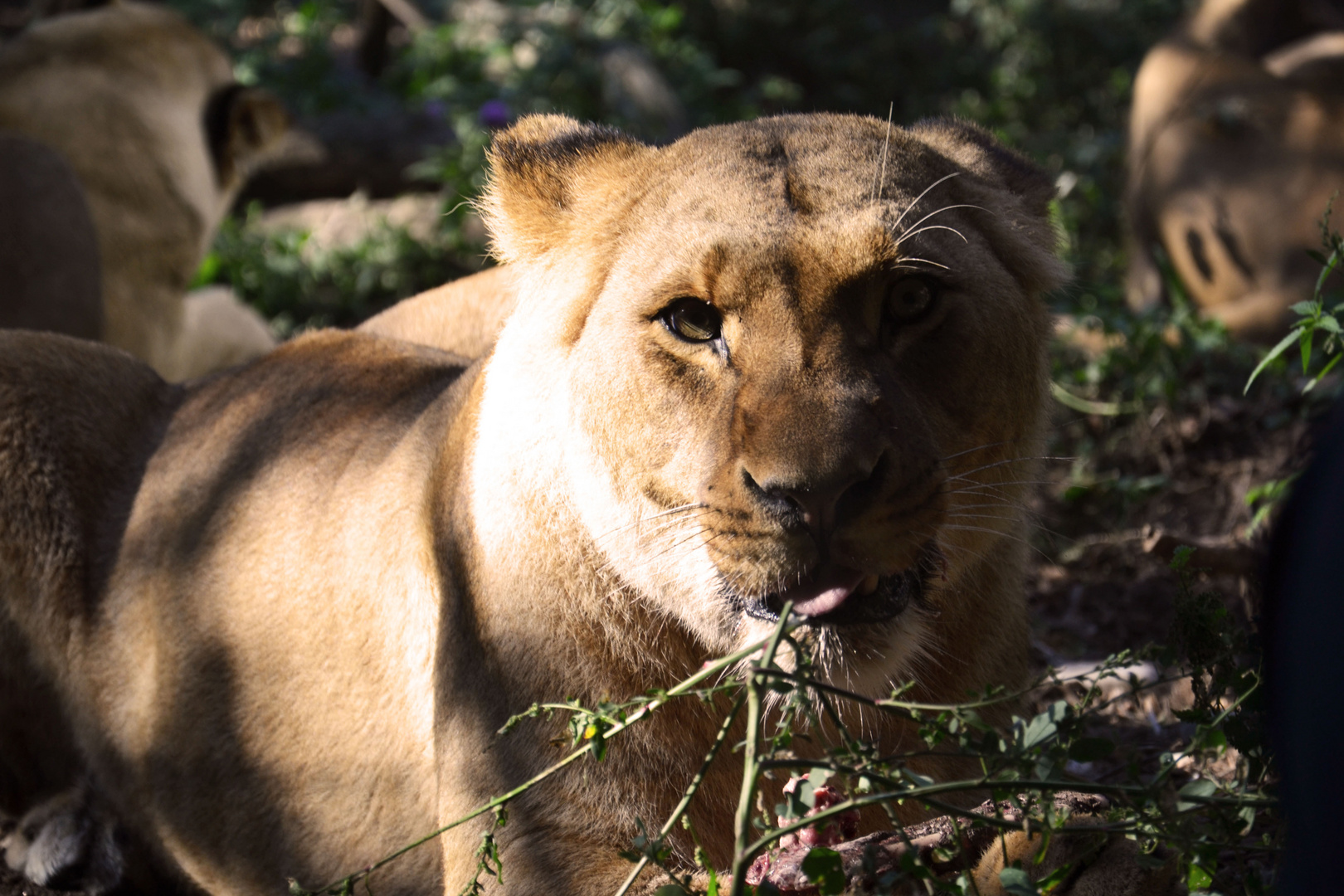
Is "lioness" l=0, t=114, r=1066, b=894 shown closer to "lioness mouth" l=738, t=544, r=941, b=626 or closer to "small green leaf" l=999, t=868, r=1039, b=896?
"lioness mouth" l=738, t=544, r=941, b=626

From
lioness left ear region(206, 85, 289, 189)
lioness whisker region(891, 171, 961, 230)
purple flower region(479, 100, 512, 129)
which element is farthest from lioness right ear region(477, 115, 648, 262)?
purple flower region(479, 100, 512, 129)

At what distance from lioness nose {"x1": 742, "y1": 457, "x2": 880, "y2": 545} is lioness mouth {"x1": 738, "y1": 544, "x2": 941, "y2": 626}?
3.3 inches

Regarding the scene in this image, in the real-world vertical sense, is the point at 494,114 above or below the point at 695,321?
below

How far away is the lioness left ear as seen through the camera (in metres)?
6.16

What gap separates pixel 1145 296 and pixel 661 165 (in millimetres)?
5603

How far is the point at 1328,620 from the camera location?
1.12m

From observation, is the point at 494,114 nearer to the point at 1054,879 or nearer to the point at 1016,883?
the point at 1054,879

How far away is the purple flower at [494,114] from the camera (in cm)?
821

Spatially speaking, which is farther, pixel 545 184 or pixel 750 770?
pixel 545 184

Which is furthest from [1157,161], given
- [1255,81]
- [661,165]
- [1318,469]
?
[1318,469]

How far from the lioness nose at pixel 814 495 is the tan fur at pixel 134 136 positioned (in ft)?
14.2

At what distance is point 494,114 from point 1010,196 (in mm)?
6070

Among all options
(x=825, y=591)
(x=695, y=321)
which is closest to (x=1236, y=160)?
(x=695, y=321)

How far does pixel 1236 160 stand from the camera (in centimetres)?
715
